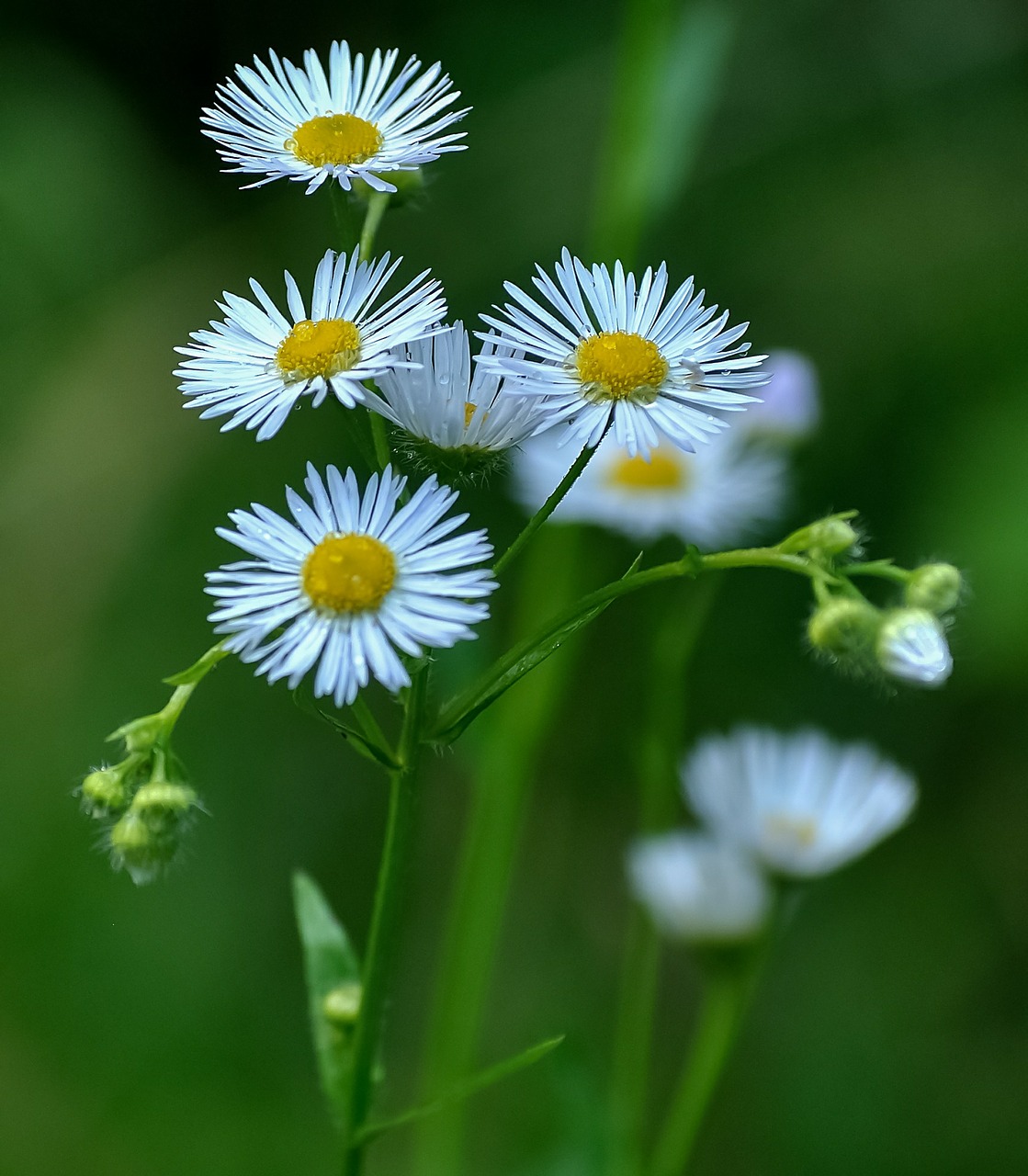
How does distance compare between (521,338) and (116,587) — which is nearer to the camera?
(521,338)

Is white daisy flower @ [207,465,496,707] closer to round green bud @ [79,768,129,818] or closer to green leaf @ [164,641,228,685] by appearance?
green leaf @ [164,641,228,685]

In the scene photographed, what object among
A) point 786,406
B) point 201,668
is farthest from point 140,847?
point 786,406

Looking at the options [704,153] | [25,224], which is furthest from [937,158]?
[25,224]

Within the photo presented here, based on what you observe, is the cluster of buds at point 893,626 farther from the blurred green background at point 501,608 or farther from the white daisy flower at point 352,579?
the blurred green background at point 501,608

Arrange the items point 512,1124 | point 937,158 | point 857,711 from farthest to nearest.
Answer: point 937,158 → point 857,711 → point 512,1124

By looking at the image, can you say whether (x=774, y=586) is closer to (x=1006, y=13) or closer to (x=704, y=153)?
(x=704, y=153)

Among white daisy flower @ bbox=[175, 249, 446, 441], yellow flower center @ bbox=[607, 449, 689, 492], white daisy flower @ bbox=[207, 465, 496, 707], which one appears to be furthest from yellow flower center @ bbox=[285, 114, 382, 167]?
yellow flower center @ bbox=[607, 449, 689, 492]

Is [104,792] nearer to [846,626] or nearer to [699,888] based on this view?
[846,626]
